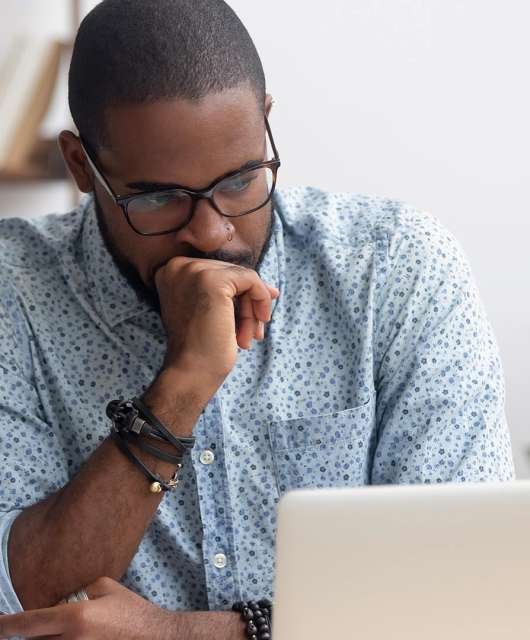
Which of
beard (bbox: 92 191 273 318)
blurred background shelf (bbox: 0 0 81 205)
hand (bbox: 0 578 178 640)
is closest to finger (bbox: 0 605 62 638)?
hand (bbox: 0 578 178 640)

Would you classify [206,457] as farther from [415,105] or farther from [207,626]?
[415,105]

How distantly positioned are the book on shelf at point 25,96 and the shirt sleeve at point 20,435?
68cm

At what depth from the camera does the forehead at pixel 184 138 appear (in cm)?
138

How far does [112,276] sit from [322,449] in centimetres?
39

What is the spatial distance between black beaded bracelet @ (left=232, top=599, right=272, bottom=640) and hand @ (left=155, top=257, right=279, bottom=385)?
0.28 m

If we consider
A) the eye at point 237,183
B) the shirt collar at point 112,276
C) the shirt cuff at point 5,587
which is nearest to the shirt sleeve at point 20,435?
the shirt cuff at point 5,587

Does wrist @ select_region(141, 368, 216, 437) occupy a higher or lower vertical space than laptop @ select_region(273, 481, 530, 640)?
lower

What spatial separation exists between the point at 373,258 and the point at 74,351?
434 millimetres

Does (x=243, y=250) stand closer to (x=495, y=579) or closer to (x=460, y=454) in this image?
(x=460, y=454)

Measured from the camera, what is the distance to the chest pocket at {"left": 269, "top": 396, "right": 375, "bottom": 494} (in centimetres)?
151

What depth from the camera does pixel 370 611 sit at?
2.53 ft

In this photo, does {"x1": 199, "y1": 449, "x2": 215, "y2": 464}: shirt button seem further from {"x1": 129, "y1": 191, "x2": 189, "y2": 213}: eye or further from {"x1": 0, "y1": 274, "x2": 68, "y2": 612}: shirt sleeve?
{"x1": 129, "y1": 191, "x2": 189, "y2": 213}: eye

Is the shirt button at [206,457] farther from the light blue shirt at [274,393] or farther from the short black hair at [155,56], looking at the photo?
the short black hair at [155,56]

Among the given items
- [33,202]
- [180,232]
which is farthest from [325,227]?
[33,202]
